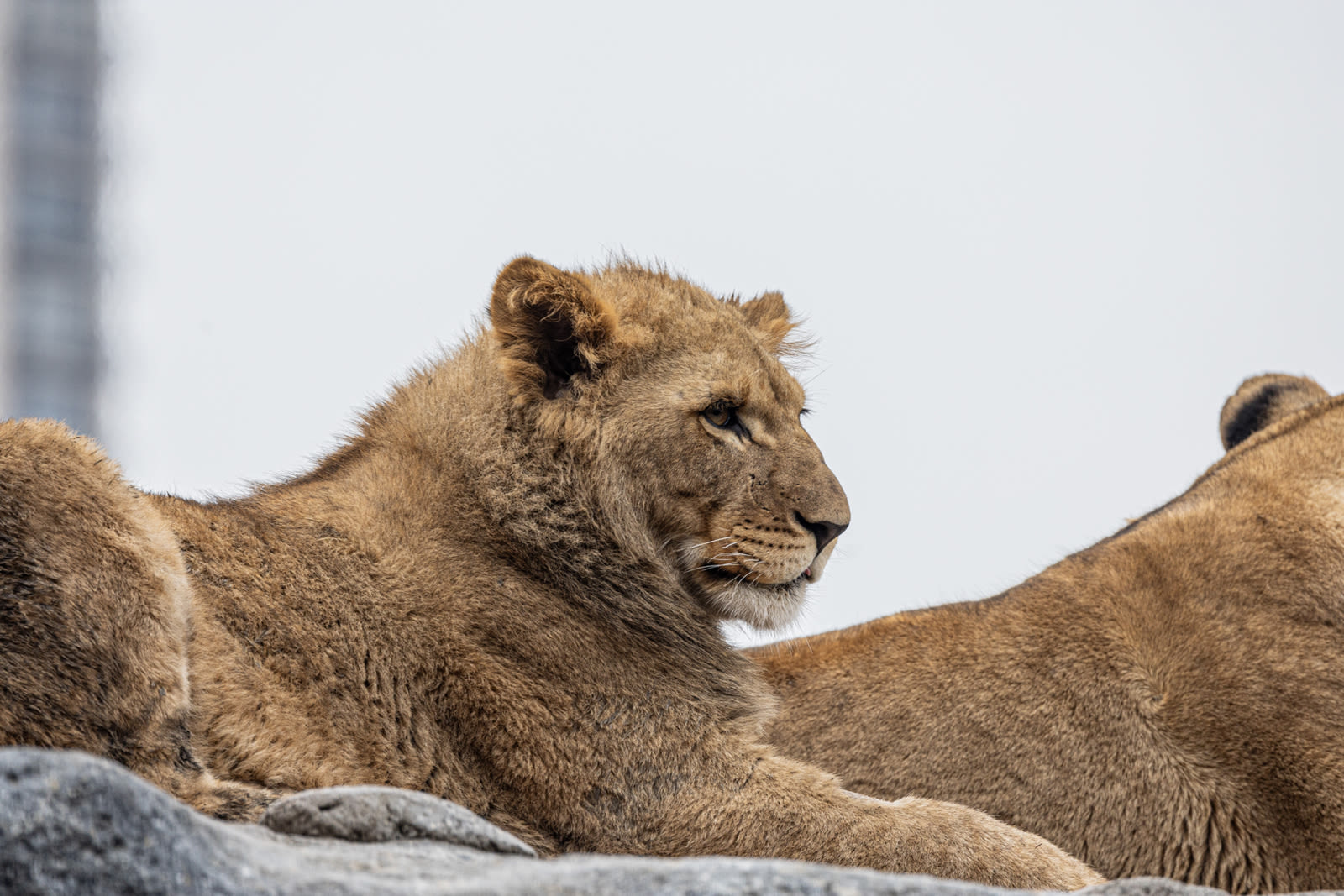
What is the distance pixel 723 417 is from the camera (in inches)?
193

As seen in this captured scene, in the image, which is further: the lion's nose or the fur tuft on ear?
the fur tuft on ear

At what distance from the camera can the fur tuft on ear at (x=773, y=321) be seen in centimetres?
575

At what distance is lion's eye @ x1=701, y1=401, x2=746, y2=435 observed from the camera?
488cm

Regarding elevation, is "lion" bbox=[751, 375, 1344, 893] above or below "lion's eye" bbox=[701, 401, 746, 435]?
below

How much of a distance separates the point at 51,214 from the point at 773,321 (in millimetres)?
72294

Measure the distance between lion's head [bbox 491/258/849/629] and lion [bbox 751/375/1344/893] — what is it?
1.24 metres

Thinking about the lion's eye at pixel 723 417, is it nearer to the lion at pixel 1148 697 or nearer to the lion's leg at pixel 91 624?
the lion at pixel 1148 697

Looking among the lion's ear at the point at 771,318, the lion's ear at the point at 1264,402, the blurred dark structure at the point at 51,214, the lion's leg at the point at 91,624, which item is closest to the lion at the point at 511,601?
the lion's leg at the point at 91,624

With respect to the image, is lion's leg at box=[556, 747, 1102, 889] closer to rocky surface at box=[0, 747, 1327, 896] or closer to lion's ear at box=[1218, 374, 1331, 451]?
rocky surface at box=[0, 747, 1327, 896]

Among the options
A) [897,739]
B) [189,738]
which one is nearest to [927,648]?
[897,739]

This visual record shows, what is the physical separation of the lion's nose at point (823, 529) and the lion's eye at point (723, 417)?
0.40 meters

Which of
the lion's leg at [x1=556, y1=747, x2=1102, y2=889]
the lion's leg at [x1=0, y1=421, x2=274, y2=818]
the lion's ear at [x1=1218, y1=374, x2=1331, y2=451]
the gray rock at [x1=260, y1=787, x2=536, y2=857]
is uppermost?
the lion's ear at [x1=1218, y1=374, x2=1331, y2=451]

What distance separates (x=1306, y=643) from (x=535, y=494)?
3.17m

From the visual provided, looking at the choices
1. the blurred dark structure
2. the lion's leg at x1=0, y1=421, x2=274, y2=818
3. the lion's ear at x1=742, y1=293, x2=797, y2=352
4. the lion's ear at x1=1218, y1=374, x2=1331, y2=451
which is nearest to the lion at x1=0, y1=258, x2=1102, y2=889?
the lion's leg at x1=0, y1=421, x2=274, y2=818
